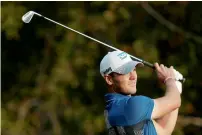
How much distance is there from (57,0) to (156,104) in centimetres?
871

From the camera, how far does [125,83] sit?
470 cm

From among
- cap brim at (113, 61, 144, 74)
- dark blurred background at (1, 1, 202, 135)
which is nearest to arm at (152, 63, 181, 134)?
cap brim at (113, 61, 144, 74)

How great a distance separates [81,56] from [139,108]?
8.21m

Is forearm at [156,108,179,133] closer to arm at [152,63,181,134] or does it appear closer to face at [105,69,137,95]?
arm at [152,63,181,134]

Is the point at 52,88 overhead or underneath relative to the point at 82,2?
underneath

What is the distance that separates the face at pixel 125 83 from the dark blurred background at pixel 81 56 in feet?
25.1

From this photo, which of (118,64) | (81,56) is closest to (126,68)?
(118,64)

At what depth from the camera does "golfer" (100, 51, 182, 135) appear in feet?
15.0

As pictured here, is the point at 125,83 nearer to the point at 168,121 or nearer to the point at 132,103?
the point at 132,103

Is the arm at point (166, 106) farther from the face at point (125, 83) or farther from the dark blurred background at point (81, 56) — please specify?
the dark blurred background at point (81, 56)

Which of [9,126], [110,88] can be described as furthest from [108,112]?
[9,126]

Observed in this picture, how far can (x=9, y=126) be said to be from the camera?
41.1 ft

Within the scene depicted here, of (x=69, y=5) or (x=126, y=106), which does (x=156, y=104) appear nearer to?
(x=126, y=106)

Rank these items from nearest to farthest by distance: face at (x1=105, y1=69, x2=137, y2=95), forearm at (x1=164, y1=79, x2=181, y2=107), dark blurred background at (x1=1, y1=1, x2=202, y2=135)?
forearm at (x1=164, y1=79, x2=181, y2=107)
face at (x1=105, y1=69, x2=137, y2=95)
dark blurred background at (x1=1, y1=1, x2=202, y2=135)
